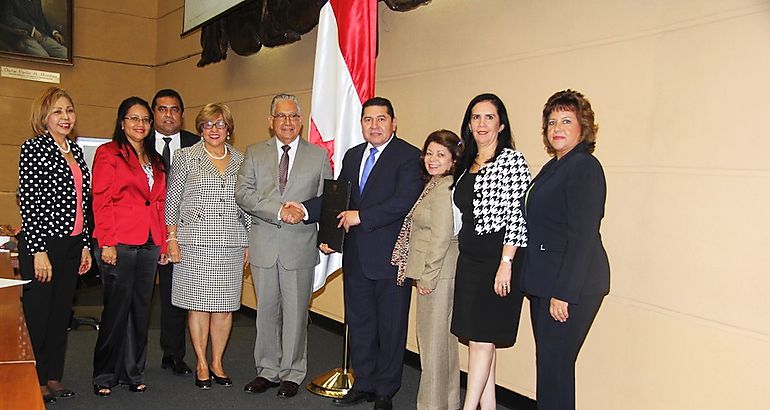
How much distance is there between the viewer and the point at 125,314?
12.5 feet

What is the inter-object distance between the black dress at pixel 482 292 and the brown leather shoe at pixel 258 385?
1291 millimetres

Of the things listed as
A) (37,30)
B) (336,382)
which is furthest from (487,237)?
(37,30)

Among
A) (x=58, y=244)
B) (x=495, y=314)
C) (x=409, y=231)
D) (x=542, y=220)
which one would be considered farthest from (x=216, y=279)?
(x=542, y=220)

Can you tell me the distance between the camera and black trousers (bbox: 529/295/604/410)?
2779mm

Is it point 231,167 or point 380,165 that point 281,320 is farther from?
point 380,165

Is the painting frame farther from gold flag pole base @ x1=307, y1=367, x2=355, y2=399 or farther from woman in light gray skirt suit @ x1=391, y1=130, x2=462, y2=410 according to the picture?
woman in light gray skirt suit @ x1=391, y1=130, x2=462, y2=410

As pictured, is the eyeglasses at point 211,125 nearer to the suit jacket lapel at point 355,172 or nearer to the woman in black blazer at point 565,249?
the suit jacket lapel at point 355,172

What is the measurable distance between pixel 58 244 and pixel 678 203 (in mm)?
2899

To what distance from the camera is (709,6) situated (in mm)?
2883

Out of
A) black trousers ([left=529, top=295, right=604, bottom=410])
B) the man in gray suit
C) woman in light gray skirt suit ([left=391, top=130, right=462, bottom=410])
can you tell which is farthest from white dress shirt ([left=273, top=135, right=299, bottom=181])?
black trousers ([left=529, top=295, right=604, bottom=410])

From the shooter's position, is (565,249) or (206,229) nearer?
(565,249)

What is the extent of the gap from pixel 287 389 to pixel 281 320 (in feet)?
1.22

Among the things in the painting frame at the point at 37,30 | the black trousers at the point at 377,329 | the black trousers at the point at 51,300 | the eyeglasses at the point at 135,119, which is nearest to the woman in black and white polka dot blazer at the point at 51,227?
the black trousers at the point at 51,300

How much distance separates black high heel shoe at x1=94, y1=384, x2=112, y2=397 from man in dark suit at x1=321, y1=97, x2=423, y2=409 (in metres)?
1.26
